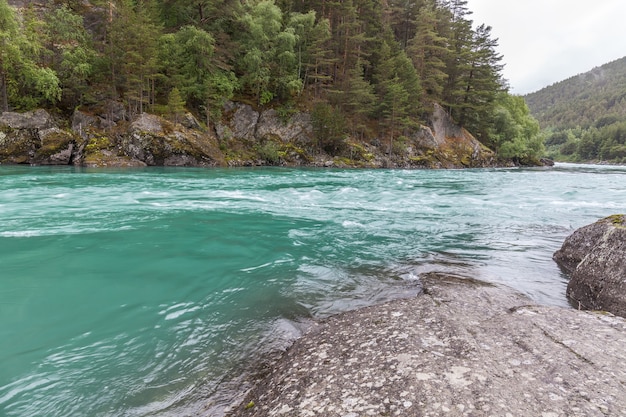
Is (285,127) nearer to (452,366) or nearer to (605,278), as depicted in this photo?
(605,278)

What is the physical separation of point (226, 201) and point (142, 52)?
2936 centimetres

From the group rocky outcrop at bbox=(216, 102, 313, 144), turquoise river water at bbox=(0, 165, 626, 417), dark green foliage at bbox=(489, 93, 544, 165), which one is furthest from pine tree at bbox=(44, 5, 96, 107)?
dark green foliage at bbox=(489, 93, 544, 165)

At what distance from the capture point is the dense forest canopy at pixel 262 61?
34500 millimetres

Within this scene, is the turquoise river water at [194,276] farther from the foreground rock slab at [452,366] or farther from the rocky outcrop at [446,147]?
the rocky outcrop at [446,147]

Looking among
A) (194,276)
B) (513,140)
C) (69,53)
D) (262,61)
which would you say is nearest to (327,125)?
(262,61)

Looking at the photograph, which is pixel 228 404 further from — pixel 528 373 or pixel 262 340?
pixel 528 373

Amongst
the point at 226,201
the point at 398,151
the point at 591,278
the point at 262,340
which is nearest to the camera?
the point at 262,340

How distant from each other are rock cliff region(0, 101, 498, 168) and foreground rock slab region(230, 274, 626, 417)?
32773mm

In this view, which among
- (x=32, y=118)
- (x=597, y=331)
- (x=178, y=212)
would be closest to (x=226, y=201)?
(x=178, y=212)

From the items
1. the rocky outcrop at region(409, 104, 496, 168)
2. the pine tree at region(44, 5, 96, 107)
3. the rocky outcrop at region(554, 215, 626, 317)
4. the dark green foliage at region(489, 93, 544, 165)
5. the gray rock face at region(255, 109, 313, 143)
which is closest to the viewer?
the rocky outcrop at region(554, 215, 626, 317)

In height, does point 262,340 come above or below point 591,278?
below

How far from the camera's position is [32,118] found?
3005 cm

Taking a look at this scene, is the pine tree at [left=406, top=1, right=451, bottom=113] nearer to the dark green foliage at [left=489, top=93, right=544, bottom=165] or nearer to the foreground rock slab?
the dark green foliage at [left=489, top=93, right=544, bottom=165]

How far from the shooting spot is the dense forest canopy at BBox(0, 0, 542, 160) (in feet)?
113
